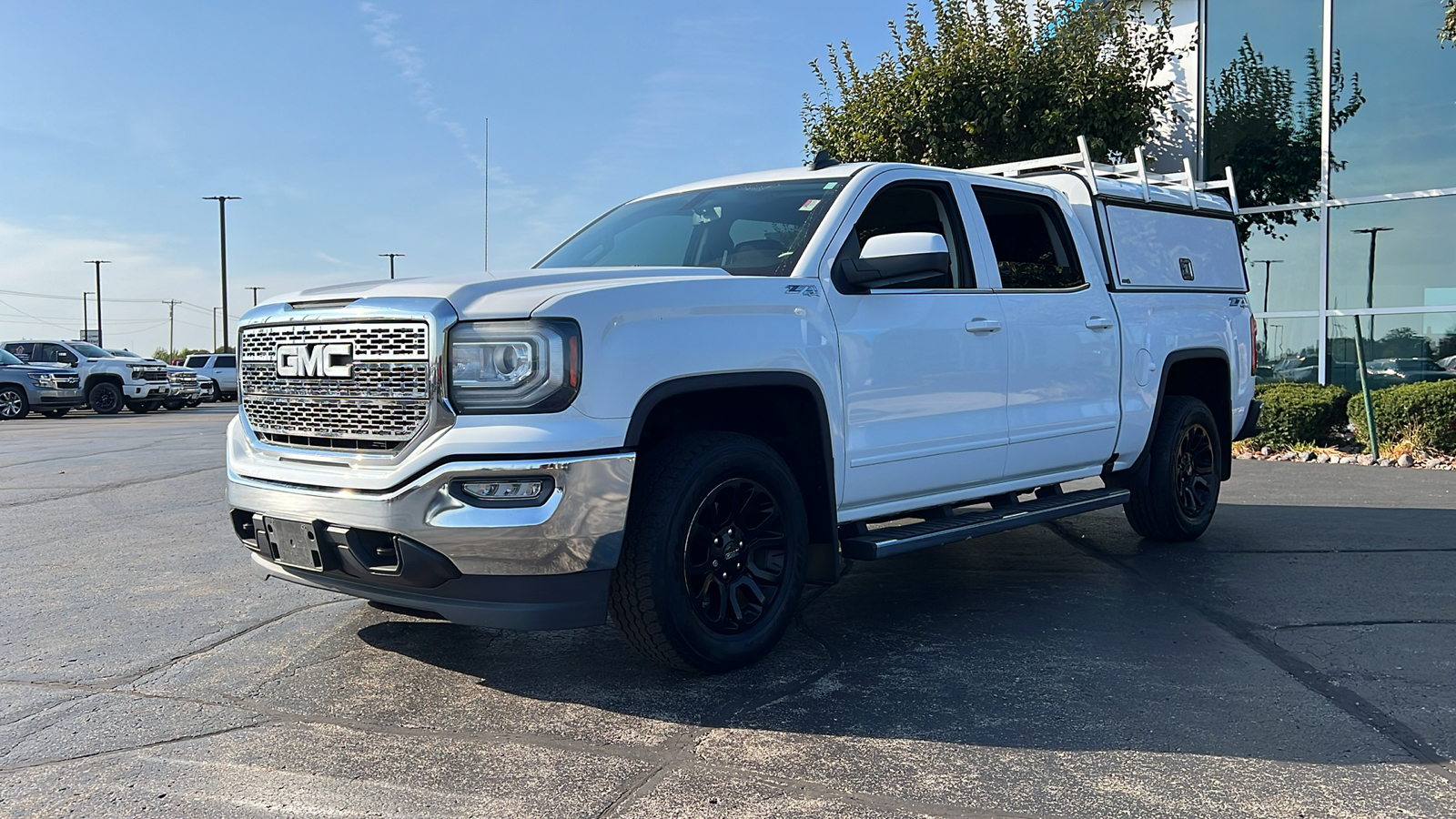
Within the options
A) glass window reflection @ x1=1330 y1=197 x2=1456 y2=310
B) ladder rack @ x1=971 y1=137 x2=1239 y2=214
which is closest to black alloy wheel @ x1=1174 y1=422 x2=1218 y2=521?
ladder rack @ x1=971 y1=137 x2=1239 y2=214

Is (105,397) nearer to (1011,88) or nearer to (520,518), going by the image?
(1011,88)

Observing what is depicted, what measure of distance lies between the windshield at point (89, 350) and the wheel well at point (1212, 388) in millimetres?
25613

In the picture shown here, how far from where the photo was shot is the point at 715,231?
5176 millimetres

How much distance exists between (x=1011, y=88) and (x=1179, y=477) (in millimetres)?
7875

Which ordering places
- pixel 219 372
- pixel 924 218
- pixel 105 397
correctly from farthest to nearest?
pixel 219 372
pixel 105 397
pixel 924 218

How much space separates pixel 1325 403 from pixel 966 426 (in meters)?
8.91

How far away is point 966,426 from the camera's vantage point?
5.18m

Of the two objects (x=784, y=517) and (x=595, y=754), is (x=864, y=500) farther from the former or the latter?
(x=595, y=754)

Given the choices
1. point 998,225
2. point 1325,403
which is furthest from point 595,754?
point 1325,403

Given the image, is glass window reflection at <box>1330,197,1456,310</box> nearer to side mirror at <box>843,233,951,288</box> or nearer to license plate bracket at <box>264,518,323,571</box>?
side mirror at <box>843,233,951,288</box>

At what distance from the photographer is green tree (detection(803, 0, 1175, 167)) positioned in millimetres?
13695

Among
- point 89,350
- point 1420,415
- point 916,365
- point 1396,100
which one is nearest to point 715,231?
point 916,365

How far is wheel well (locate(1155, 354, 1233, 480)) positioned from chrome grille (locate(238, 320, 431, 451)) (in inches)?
195

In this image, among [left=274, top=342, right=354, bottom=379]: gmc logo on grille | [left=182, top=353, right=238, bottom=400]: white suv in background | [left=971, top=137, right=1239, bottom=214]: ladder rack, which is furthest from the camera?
[left=182, top=353, right=238, bottom=400]: white suv in background
